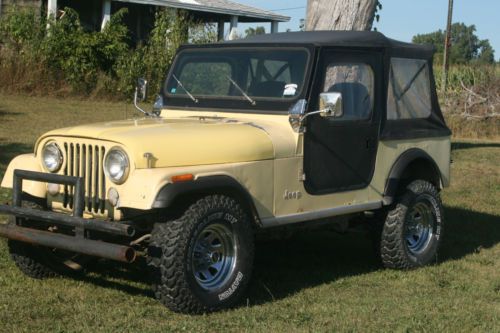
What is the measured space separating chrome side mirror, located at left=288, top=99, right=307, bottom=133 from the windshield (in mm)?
120

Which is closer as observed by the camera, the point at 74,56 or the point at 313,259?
the point at 313,259

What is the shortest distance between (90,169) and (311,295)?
1.88m

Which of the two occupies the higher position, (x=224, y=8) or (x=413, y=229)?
(x=224, y=8)

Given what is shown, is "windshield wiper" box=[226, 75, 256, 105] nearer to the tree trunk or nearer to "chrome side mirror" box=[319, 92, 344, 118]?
"chrome side mirror" box=[319, 92, 344, 118]

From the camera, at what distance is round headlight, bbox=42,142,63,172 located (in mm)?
6004

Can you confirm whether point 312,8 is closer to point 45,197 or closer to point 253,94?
point 253,94

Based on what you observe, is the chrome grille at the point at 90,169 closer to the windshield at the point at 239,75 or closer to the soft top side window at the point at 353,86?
the windshield at the point at 239,75

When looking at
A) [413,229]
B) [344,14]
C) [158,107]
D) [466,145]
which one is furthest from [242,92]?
[466,145]

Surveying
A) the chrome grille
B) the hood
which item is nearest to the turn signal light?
the hood

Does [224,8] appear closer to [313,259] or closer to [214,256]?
[313,259]

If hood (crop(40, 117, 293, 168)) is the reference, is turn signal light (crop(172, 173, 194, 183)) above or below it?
below

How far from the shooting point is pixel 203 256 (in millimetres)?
5859


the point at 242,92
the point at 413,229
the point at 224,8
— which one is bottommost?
the point at 413,229

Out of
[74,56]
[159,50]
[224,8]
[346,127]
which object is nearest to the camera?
[346,127]
